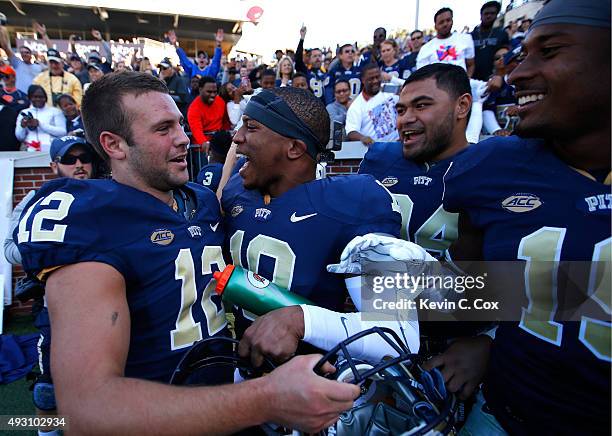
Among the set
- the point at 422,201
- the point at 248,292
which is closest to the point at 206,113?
the point at 422,201

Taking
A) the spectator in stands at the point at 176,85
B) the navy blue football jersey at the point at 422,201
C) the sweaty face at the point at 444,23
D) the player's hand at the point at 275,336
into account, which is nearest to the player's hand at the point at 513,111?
the navy blue football jersey at the point at 422,201

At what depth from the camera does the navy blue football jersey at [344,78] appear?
7262 millimetres

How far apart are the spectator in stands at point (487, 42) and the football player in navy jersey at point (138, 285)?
6377 mm

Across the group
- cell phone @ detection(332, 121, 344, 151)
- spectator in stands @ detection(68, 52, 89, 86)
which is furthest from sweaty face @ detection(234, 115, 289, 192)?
spectator in stands @ detection(68, 52, 89, 86)

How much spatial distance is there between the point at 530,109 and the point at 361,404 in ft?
3.68

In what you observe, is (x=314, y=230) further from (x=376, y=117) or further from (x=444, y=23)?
(x=444, y=23)

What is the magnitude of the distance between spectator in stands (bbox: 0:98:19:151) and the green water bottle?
21.9ft

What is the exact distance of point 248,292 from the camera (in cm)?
150

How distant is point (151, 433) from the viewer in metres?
1.06

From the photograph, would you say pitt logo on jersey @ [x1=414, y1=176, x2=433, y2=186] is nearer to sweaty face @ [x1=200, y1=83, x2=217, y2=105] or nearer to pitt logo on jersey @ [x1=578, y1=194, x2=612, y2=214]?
pitt logo on jersey @ [x1=578, y1=194, x2=612, y2=214]

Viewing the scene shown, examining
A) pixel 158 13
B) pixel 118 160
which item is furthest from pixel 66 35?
pixel 118 160

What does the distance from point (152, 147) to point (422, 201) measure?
1404 mm

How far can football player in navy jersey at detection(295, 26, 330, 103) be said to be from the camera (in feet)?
25.8

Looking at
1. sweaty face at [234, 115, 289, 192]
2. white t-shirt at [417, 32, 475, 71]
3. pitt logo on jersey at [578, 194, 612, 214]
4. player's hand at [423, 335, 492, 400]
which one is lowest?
player's hand at [423, 335, 492, 400]
